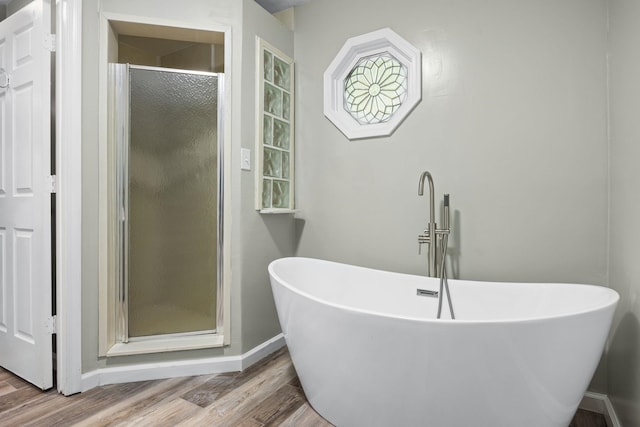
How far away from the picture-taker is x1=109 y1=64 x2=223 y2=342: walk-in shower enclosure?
1.93 metres

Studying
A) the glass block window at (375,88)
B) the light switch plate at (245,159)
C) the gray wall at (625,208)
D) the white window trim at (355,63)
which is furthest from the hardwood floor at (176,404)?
the glass block window at (375,88)

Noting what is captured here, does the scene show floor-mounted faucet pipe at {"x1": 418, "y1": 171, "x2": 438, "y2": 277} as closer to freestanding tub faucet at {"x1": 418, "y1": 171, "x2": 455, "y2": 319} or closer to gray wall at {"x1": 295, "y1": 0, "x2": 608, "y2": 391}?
freestanding tub faucet at {"x1": 418, "y1": 171, "x2": 455, "y2": 319}

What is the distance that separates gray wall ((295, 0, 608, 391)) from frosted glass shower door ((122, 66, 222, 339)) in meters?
0.80

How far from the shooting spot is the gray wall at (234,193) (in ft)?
5.82

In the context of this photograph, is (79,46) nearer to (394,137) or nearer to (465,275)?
(394,137)

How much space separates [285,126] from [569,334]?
197 centimetres

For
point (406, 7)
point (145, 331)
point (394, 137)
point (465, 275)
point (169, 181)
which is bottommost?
point (145, 331)

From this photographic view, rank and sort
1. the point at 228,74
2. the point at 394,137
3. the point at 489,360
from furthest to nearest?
the point at 394,137 → the point at 228,74 → the point at 489,360

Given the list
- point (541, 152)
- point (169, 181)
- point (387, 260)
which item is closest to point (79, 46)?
point (169, 181)

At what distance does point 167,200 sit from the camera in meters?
2.02

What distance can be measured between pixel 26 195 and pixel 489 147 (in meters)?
2.52

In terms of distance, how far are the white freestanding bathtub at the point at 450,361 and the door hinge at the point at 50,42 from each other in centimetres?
169

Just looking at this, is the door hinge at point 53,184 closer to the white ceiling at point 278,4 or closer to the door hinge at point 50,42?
the door hinge at point 50,42

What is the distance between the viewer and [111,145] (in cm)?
188
